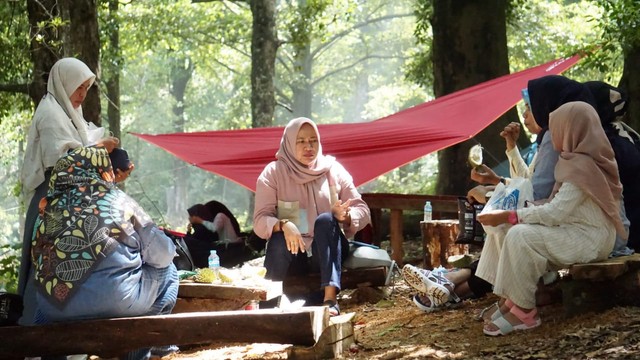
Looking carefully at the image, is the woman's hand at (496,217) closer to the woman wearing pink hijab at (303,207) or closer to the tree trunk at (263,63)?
the woman wearing pink hijab at (303,207)

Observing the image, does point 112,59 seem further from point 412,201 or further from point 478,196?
point 478,196

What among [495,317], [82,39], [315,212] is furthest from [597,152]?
[82,39]

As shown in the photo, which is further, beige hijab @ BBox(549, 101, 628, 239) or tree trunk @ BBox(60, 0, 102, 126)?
tree trunk @ BBox(60, 0, 102, 126)

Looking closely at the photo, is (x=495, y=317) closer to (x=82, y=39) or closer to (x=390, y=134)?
(x=390, y=134)

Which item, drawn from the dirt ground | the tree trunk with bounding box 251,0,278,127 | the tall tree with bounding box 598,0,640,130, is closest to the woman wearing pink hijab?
the dirt ground

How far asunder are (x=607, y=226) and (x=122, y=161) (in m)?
2.46

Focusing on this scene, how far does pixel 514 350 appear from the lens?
354 cm

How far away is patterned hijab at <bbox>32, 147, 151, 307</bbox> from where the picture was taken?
3.58 metres

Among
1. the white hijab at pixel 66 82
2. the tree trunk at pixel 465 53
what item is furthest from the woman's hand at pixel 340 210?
the tree trunk at pixel 465 53

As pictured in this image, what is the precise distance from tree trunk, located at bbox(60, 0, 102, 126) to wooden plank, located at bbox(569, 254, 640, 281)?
4.20 metres

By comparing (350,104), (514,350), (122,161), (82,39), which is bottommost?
(514,350)

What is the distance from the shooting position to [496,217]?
3.94 meters

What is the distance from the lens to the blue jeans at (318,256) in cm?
466

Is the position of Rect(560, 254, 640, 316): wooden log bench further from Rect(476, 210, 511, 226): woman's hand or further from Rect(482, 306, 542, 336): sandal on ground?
Rect(476, 210, 511, 226): woman's hand
